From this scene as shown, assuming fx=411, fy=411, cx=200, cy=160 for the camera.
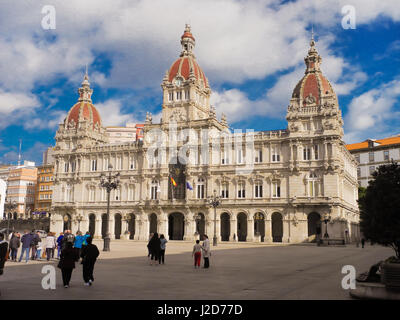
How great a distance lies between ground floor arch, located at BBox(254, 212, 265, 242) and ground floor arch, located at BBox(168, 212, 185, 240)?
12118 mm

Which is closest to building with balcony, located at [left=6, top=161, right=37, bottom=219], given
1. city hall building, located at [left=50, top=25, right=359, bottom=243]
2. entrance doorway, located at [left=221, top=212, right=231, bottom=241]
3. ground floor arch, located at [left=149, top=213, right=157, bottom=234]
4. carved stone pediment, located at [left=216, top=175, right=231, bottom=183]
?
city hall building, located at [left=50, top=25, right=359, bottom=243]

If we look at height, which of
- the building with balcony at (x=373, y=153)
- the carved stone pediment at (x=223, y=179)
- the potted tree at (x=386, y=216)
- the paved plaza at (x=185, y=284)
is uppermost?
the building with balcony at (x=373, y=153)

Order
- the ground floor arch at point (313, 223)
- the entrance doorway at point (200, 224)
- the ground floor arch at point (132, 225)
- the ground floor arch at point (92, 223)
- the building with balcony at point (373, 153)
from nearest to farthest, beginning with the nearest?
the ground floor arch at point (313, 223)
the entrance doorway at point (200, 224)
the ground floor arch at point (132, 225)
the ground floor arch at point (92, 223)
the building with balcony at point (373, 153)

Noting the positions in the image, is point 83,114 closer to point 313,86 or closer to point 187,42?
point 187,42

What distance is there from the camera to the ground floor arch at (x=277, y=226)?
200ft

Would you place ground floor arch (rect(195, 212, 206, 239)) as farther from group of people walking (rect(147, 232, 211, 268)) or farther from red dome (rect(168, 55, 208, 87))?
group of people walking (rect(147, 232, 211, 268))

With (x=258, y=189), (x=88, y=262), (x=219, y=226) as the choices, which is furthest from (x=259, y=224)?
(x=88, y=262)

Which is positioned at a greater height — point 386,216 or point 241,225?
point 241,225

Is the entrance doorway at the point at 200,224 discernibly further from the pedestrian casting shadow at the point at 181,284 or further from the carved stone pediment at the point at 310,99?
the pedestrian casting shadow at the point at 181,284

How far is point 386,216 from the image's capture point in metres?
12.3

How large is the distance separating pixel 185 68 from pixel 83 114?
2198cm

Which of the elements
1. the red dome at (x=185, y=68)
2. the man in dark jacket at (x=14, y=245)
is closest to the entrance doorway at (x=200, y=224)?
the red dome at (x=185, y=68)

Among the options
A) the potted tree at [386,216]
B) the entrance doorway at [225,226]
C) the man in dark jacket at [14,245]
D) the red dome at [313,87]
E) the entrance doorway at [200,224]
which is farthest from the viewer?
the entrance doorway at [225,226]

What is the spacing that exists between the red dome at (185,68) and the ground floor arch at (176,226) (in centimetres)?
2323
